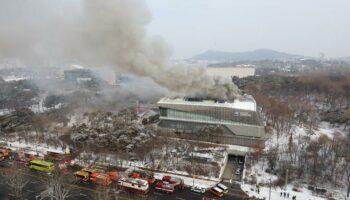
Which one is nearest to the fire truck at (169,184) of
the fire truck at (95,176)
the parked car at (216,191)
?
the parked car at (216,191)

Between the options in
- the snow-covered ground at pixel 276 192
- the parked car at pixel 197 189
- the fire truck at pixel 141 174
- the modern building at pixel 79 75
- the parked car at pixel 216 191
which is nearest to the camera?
the parked car at pixel 216 191

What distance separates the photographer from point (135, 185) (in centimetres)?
2475

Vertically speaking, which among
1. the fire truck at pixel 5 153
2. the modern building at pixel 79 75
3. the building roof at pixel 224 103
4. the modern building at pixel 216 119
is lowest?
the fire truck at pixel 5 153

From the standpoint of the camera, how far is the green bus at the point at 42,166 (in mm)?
28578

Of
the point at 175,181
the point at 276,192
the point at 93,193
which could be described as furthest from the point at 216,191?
the point at 93,193

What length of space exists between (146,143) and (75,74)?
74721 millimetres

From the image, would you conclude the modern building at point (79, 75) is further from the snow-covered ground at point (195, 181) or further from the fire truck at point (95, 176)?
the snow-covered ground at point (195, 181)

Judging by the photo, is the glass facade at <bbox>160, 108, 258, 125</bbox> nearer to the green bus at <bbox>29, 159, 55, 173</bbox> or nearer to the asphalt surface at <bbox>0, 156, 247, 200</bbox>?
the asphalt surface at <bbox>0, 156, 247, 200</bbox>

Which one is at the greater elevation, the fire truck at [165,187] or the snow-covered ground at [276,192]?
the fire truck at [165,187]

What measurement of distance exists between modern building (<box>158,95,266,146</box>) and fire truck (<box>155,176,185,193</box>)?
12.5m

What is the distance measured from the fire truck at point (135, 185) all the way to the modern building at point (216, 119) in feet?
49.2

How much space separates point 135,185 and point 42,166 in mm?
12166

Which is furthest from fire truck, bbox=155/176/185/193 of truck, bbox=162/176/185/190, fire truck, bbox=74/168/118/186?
fire truck, bbox=74/168/118/186

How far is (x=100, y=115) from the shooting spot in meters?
43.6
